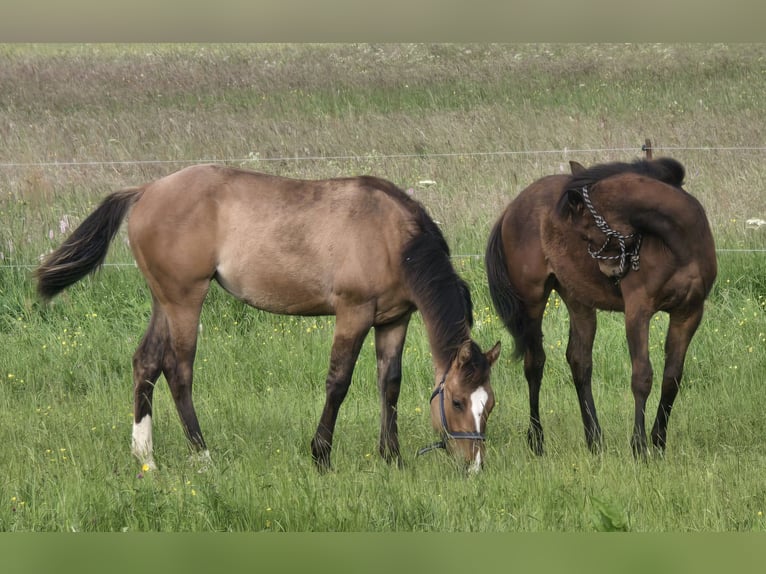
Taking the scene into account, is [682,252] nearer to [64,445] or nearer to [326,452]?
[326,452]

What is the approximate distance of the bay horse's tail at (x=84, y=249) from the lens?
6.07m

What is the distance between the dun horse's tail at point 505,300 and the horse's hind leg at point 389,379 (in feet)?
2.31

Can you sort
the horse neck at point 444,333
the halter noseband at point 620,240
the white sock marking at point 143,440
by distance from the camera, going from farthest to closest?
the white sock marking at point 143,440, the halter noseband at point 620,240, the horse neck at point 444,333

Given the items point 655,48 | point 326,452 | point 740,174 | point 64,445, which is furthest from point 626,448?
point 655,48

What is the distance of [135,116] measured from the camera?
14.6 meters

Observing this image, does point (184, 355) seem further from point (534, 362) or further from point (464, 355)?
point (534, 362)

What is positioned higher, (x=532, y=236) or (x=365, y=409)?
(x=532, y=236)

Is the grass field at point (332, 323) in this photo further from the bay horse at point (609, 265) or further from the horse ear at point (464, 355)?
the horse ear at point (464, 355)

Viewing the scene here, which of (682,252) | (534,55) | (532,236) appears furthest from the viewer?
(534,55)

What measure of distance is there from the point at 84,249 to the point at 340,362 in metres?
1.85

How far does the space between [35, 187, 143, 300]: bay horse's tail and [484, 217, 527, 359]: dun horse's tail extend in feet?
7.94

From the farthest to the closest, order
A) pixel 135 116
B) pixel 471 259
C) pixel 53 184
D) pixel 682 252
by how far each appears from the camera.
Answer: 1. pixel 135 116
2. pixel 53 184
3. pixel 471 259
4. pixel 682 252

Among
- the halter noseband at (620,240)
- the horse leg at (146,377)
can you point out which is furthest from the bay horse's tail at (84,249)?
the halter noseband at (620,240)

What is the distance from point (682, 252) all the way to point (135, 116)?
10.9 meters
